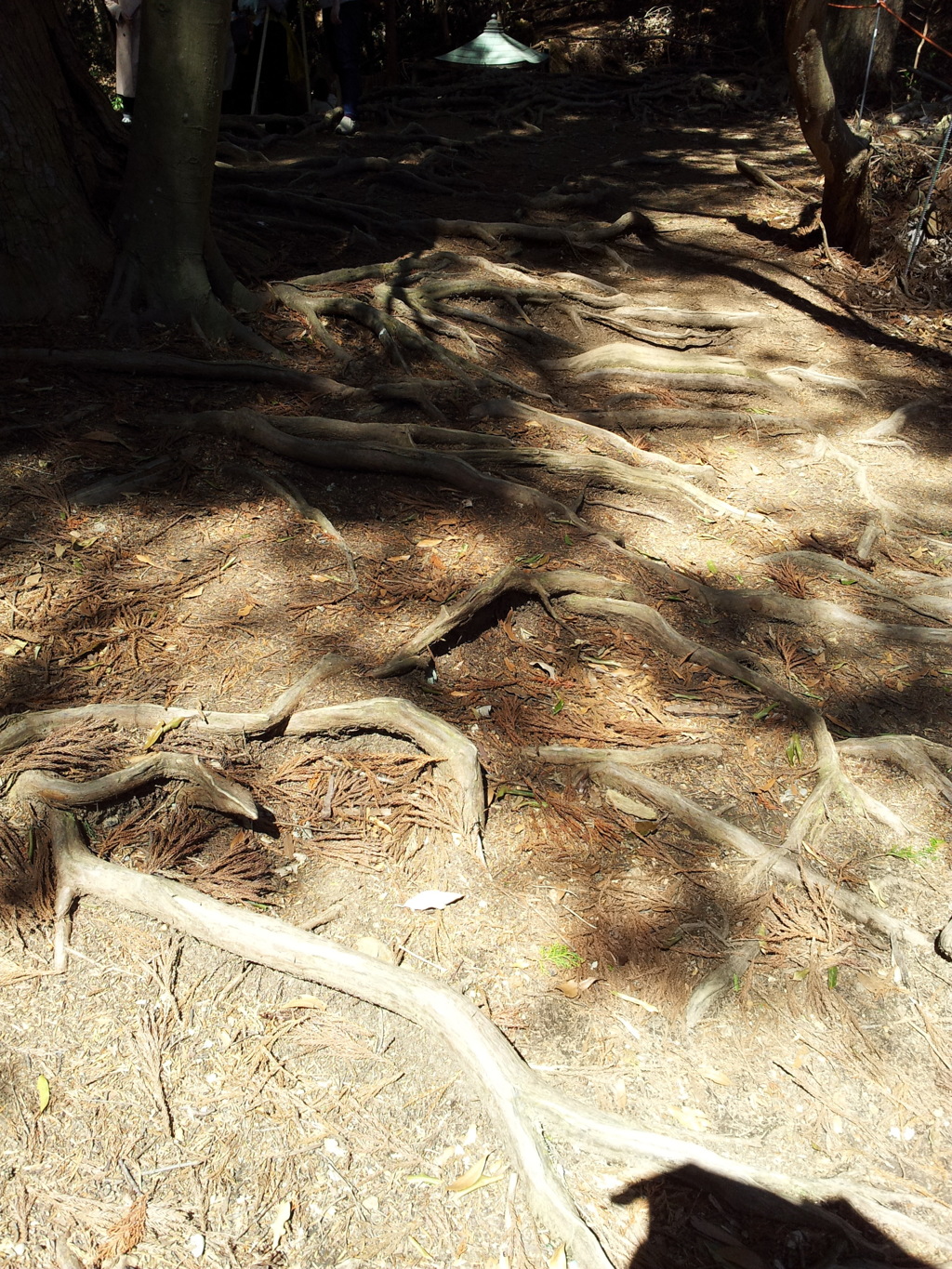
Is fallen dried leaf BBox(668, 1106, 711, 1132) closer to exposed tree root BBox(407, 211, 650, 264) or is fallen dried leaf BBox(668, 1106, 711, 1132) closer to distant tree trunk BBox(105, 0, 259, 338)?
distant tree trunk BBox(105, 0, 259, 338)

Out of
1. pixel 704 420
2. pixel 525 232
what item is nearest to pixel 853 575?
pixel 704 420

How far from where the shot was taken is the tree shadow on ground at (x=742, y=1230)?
7.82 feet

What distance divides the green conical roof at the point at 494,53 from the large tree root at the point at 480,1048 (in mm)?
5293

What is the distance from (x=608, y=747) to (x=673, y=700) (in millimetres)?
434

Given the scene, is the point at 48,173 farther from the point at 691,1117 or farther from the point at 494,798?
the point at 691,1117

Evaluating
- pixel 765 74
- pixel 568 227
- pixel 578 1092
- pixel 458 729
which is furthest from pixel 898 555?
pixel 765 74

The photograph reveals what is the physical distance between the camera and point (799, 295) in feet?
26.0

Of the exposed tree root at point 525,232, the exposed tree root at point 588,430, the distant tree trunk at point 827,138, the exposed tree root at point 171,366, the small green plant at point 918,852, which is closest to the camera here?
the small green plant at point 918,852

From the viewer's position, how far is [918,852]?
11.4 ft

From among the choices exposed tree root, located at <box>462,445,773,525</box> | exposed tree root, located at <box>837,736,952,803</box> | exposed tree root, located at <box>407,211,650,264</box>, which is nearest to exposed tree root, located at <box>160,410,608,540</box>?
exposed tree root, located at <box>462,445,773,525</box>

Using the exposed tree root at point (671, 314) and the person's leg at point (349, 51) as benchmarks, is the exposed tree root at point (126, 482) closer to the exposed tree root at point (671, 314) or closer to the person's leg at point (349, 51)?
the exposed tree root at point (671, 314)

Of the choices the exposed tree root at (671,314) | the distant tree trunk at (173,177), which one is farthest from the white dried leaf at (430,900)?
the exposed tree root at (671,314)

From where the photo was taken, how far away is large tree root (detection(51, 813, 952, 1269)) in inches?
95.9

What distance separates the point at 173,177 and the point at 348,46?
7344mm
